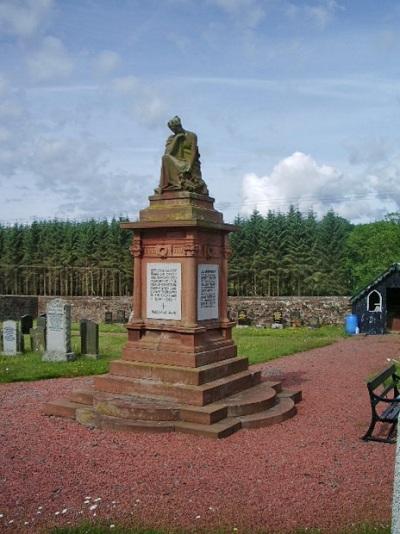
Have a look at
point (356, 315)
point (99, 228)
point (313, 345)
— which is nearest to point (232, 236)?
point (99, 228)

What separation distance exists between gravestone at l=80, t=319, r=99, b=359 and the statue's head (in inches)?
333

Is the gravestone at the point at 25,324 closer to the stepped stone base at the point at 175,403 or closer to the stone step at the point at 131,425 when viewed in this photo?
the stepped stone base at the point at 175,403

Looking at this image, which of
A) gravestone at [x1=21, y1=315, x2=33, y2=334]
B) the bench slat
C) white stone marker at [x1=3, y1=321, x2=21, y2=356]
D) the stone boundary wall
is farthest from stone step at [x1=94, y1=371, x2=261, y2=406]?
the stone boundary wall

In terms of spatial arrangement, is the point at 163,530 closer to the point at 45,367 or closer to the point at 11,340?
the point at 45,367

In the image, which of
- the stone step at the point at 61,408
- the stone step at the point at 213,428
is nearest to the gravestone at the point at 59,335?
the stone step at the point at 61,408

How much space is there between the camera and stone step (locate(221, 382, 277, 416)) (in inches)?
372

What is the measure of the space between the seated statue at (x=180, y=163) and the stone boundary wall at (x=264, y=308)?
Result: 22430 mm

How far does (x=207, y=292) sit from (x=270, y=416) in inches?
103

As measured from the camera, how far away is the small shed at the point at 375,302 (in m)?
27.2

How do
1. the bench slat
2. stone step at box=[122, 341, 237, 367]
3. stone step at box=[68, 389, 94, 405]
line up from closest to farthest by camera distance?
the bench slat, stone step at box=[122, 341, 237, 367], stone step at box=[68, 389, 94, 405]

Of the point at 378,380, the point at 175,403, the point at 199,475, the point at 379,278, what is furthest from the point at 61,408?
the point at 379,278

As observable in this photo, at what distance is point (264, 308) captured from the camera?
117 feet

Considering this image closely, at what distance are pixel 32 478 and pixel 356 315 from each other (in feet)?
75.3

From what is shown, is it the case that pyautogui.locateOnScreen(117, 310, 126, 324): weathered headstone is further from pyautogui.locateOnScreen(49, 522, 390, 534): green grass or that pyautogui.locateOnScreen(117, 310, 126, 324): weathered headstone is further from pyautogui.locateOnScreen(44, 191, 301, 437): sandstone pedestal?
pyautogui.locateOnScreen(49, 522, 390, 534): green grass
